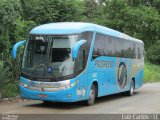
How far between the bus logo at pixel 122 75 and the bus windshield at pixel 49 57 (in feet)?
18.4

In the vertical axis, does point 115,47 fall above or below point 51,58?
above

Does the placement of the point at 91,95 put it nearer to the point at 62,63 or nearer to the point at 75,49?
the point at 62,63

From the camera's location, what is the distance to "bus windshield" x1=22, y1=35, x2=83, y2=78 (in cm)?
1536

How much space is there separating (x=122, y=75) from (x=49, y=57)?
269 inches

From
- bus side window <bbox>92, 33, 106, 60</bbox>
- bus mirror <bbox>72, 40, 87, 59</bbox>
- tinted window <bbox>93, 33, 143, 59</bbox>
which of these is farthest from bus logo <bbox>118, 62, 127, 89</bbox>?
bus mirror <bbox>72, 40, 87, 59</bbox>

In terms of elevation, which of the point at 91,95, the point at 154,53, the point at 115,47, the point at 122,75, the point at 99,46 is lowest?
the point at 91,95

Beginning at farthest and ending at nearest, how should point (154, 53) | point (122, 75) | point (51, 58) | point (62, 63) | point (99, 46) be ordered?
point (154, 53), point (122, 75), point (99, 46), point (51, 58), point (62, 63)

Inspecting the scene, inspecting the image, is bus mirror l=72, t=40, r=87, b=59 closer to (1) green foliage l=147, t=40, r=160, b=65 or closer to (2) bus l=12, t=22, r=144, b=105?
(2) bus l=12, t=22, r=144, b=105

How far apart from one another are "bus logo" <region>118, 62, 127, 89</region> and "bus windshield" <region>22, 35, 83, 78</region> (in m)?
5.60

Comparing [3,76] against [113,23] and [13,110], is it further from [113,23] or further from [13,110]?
[113,23]

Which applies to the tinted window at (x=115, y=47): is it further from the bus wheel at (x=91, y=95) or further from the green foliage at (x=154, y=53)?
the green foliage at (x=154, y=53)

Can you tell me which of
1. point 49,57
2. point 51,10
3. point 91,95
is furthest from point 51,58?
point 51,10

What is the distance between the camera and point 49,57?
15.5 metres

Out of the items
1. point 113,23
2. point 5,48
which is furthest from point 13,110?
point 113,23
